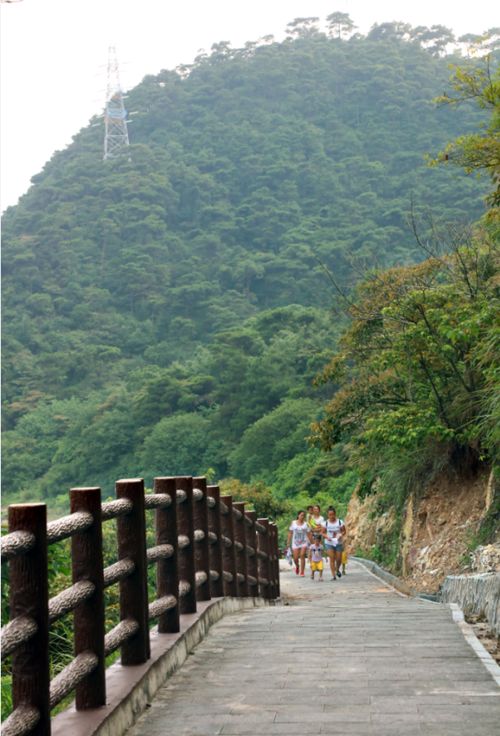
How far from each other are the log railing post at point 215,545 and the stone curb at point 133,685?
4.15 ft

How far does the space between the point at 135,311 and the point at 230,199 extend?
22.2 meters

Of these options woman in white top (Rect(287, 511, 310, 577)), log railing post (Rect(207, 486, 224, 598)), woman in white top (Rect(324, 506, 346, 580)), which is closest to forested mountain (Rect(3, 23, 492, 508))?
woman in white top (Rect(324, 506, 346, 580))

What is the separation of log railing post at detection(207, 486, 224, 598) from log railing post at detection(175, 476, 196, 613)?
56.3 inches

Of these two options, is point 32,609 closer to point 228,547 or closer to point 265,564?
point 228,547

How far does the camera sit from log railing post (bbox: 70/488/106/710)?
4484 millimetres

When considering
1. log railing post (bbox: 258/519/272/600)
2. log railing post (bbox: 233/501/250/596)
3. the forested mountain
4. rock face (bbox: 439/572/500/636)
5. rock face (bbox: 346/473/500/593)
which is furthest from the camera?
the forested mountain

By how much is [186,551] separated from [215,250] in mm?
97865

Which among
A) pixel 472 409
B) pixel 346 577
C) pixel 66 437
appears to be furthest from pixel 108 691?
pixel 66 437

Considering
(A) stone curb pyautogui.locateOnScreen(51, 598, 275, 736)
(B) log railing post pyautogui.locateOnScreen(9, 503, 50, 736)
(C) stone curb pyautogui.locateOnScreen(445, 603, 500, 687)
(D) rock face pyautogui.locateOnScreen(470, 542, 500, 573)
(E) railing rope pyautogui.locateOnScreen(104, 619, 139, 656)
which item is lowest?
(D) rock face pyautogui.locateOnScreen(470, 542, 500, 573)

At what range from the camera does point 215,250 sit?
103938 millimetres

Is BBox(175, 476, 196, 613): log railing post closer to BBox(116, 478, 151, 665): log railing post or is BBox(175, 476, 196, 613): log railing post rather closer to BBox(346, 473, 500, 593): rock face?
BBox(116, 478, 151, 665): log railing post

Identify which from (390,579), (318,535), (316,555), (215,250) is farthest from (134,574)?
(215,250)

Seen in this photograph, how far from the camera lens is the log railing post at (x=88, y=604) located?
448cm

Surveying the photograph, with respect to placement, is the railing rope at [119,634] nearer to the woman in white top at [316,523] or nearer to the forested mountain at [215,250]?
the woman in white top at [316,523]
